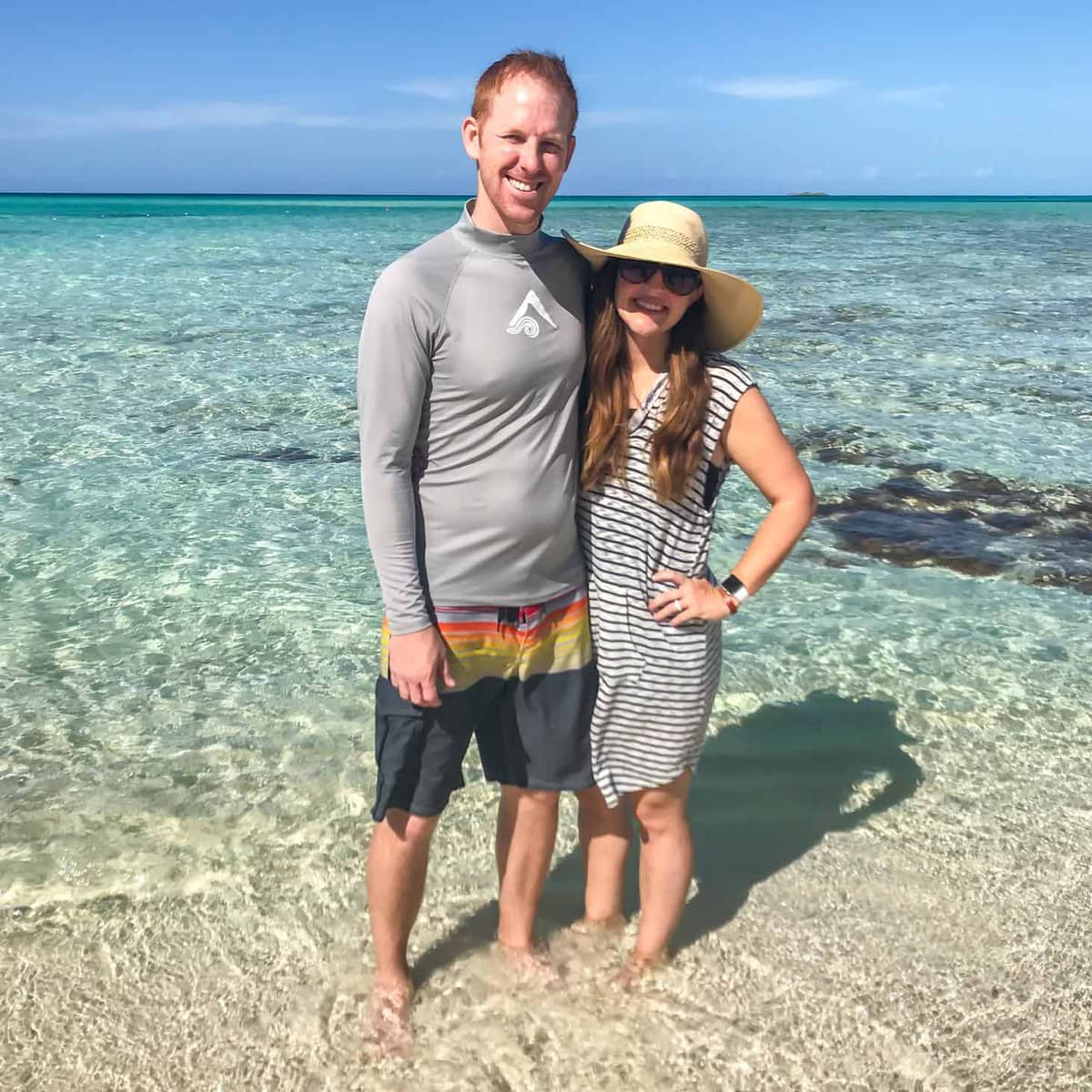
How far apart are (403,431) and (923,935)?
2.50 m

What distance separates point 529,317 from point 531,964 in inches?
80.7

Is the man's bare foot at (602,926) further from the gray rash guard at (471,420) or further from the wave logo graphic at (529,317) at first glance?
the wave logo graphic at (529,317)

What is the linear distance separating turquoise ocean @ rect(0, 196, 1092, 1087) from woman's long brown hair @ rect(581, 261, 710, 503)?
1.72m

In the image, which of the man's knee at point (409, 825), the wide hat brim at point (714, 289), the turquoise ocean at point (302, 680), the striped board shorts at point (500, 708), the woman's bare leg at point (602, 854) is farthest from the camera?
the turquoise ocean at point (302, 680)

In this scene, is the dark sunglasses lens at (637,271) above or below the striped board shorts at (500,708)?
above

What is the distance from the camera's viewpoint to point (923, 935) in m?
3.65

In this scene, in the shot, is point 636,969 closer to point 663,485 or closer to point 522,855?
point 522,855

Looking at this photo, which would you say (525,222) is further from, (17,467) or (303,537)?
(17,467)

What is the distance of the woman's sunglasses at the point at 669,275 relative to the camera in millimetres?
2717

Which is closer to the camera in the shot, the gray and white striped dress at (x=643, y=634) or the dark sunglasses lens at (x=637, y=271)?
the dark sunglasses lens at (x=637, y=271)

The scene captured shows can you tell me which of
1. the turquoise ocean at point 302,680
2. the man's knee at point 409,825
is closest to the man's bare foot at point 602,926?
the turquoise ocean at point 302,680

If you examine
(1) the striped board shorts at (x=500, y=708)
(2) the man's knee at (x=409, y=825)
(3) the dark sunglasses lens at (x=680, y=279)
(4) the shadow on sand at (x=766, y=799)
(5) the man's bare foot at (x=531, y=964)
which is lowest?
(4) the shadow on sand at (x=766, y=799)

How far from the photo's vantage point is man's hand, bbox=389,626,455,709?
2734mm

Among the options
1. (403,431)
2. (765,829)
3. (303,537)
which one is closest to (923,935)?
(765,829)
